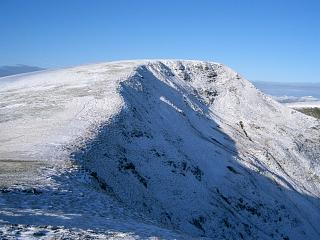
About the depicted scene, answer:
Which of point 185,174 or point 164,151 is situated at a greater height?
point 164,151

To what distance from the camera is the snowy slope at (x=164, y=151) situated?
19.8 m

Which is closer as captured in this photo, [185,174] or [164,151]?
[185,174]

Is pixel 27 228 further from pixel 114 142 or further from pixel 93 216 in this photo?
pixel 114 142

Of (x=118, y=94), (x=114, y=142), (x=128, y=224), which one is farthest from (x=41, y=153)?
(x=118, y=94)

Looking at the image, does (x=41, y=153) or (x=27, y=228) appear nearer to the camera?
(x=27, y=228)

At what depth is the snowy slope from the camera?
19812 mm

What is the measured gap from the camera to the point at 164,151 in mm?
33812

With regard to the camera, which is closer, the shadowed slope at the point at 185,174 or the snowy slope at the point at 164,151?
the snowy slope at the point at 164,151

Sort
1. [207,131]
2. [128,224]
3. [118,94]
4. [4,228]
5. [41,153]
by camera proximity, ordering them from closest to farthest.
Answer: [4,228] → [128,224] → [41,153] → [118,94] → [207,131]

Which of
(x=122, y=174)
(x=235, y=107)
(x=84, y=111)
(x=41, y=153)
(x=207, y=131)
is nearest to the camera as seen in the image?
(x=41, y=153)

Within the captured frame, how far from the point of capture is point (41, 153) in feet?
72.9

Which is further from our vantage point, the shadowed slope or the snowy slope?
the shadowed slope

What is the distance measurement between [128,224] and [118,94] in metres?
24.2

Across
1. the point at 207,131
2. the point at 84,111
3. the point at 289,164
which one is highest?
the point at 84,111
